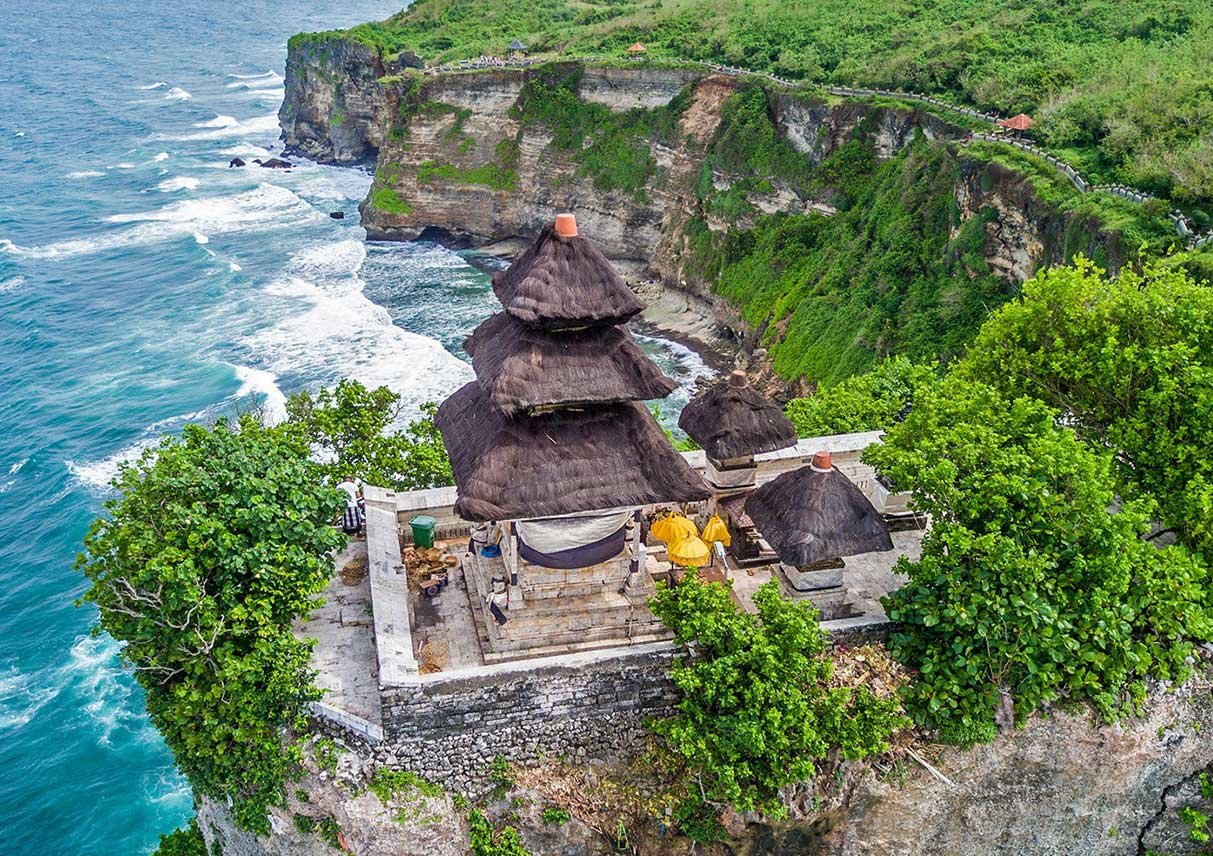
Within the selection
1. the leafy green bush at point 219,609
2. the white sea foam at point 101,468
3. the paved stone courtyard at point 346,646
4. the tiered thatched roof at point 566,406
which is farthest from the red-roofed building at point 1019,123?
the white sea foam at point 101,468

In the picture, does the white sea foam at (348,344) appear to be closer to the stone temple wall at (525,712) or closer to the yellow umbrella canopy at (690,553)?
the yellow umbrella canopy at (690,553)

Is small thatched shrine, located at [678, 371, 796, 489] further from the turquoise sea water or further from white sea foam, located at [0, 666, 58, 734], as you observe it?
white sea foam, located at [0, 666, 58, 734]

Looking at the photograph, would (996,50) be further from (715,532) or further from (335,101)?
(335,101)

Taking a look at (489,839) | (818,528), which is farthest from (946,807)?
(489,839)

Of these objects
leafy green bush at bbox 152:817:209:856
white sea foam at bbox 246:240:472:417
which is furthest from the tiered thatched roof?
white sea foam at bbox 246:240:472:417

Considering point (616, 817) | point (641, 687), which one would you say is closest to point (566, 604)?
point (641, 687)

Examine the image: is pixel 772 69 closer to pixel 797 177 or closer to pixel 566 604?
pixel 797 177
